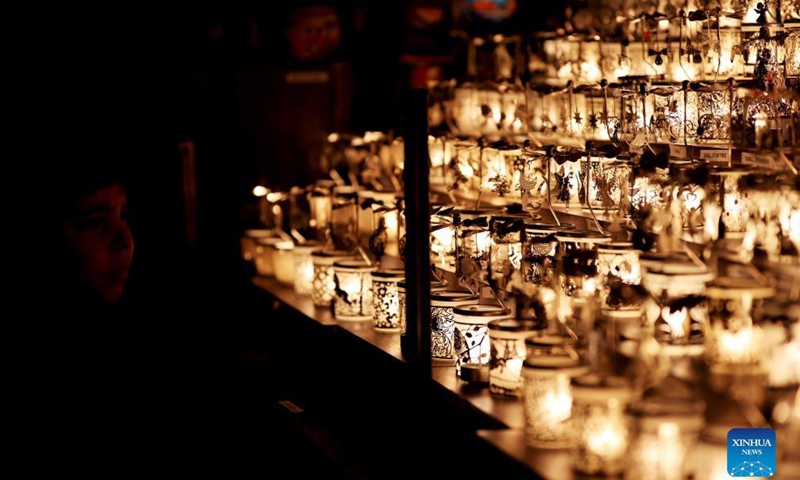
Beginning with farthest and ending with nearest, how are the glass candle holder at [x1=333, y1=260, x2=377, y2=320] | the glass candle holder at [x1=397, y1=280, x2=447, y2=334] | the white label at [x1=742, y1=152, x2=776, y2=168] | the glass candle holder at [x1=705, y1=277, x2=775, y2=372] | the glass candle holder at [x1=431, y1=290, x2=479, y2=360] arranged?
the glass candle holder at [x1=333, y1=260, x2=377, y2=320], the glass candle holder at [x1=397, y1=280, x2=447, y2=334], the glass candle holder at [x1=431, y1=290, x2=479, y2=360], the white label at [x1=742, y1=152, x2=776, y2=168], the glass candle holder at [x1=705, y1=277, x2=775, y2=372]

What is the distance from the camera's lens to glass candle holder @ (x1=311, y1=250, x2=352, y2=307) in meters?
3.90

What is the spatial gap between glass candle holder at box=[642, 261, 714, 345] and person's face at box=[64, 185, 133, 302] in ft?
4.97

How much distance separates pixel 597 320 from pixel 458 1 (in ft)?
15.2

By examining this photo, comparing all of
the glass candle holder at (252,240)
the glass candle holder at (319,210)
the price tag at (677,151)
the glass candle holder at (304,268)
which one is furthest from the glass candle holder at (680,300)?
the glass candle holder at (252,240)

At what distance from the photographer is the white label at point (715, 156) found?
8.81 feet

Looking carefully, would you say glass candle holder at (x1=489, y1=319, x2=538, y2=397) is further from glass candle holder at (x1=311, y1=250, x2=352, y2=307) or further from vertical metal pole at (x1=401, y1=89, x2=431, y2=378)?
glass candle holder at (x1=311, y1=250, x2=352, y2=307)

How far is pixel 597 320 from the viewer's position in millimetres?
2309

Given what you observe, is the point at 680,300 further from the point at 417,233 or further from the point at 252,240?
the point at 252,240

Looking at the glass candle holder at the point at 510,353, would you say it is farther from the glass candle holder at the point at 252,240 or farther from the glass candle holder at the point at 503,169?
the glass candle holder at the point at 252,240

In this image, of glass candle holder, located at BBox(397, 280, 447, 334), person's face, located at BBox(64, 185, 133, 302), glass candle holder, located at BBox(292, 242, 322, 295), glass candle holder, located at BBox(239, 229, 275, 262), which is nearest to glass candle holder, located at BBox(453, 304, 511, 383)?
glass candle holder, located at BBox(397, 280, 447, 334)

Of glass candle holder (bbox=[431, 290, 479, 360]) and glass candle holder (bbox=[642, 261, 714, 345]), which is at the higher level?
glass candle holder (bbox=[642, 261, 714, 345])

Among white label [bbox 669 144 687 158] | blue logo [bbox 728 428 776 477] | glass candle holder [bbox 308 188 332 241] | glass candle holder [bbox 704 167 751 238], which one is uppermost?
white label [bbox 669 144 687 158]

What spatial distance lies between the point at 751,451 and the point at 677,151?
1080 mm

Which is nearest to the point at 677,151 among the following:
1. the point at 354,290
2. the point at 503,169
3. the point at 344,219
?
the point at 503,169
